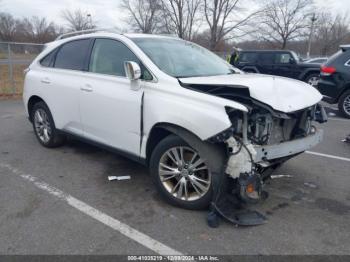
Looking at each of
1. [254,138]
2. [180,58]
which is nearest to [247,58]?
[180,58]

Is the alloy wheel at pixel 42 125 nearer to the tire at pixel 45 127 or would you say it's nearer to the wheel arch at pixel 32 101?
the tire at pixel 45 127

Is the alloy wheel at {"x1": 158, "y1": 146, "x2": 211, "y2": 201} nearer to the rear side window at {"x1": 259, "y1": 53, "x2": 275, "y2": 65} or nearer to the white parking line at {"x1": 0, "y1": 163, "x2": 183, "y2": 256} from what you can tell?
the white parking line at {"x1": 0, "y1": 163, "x2": 183, "y2": 256}

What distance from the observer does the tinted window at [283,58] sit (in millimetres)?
13797

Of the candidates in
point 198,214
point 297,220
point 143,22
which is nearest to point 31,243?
point 198,214

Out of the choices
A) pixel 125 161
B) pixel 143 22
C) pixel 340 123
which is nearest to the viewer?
pixel 125 161

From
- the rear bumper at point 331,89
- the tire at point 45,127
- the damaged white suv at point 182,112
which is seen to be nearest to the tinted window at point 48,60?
the damaged white suv at point 182,112

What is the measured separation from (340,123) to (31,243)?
735 centimetres

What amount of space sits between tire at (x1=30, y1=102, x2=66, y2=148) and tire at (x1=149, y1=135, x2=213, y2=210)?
2.32 m

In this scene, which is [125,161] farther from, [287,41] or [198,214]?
[287,41]

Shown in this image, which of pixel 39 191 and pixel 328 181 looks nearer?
pixel 39 191

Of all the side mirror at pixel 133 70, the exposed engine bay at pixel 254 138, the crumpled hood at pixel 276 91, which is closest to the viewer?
the exposed engine bay at pixel 254 138

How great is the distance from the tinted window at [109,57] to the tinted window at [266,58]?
36.7ft

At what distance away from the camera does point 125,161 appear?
489cm

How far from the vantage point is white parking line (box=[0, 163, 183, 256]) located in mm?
2828
